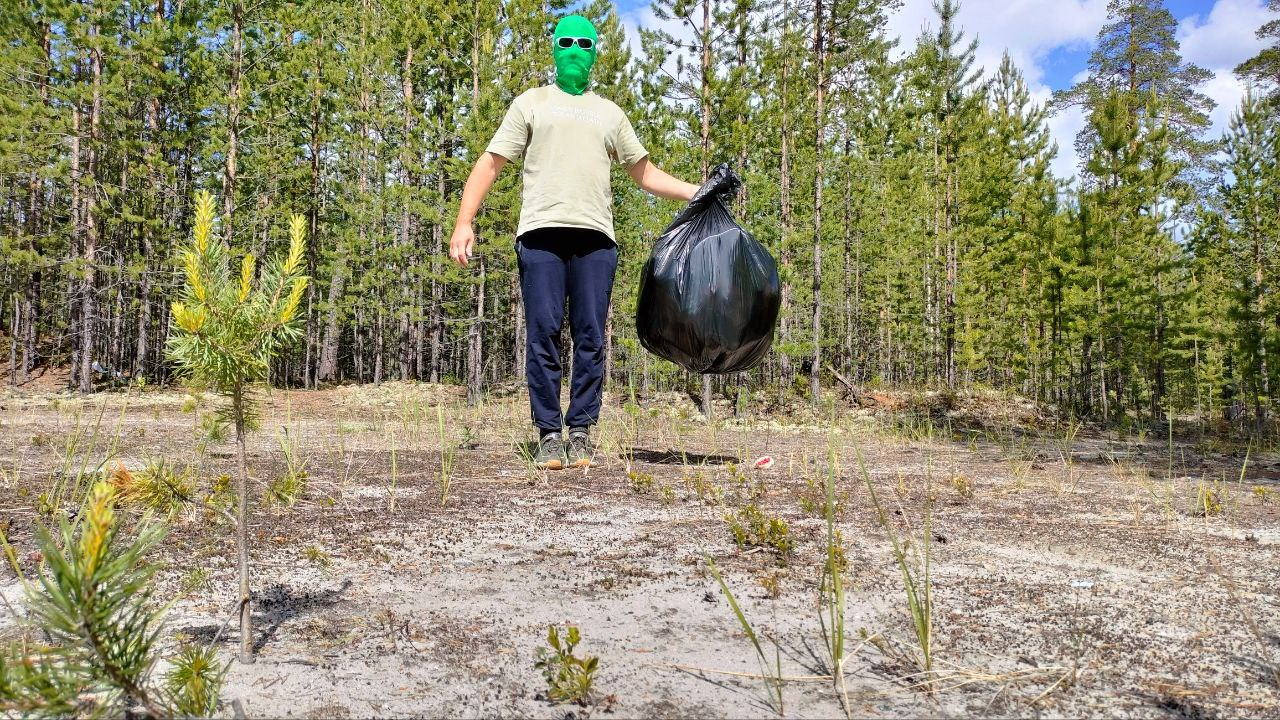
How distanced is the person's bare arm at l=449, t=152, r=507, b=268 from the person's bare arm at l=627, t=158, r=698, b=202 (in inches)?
26.4

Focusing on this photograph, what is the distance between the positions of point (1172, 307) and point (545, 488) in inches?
618

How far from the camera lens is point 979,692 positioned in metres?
0.97

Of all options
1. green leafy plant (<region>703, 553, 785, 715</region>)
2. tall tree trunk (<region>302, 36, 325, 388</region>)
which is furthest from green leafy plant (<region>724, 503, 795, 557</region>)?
tall tree trunk (<region>302, 36, 325, 388</region>)

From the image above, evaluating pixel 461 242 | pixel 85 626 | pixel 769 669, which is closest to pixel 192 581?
pixel 85 626

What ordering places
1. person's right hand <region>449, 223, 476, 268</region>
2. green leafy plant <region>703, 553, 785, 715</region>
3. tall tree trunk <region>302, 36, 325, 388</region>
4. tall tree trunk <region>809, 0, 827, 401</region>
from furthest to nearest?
Result: tall tree trunk <region>302, 36, 325, 388</region>, tall tree trunk <region>809, 0, 827, 401</region>, person's right hand <region>449, 223, 476, 268</region>, green leafy plant <region>703, 553, 785, 715</region>

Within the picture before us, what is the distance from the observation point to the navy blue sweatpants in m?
3.10

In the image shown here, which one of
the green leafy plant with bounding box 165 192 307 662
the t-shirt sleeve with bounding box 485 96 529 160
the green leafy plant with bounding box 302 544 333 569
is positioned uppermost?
the t-shirt sleeve with bounding box 485 96 529 160

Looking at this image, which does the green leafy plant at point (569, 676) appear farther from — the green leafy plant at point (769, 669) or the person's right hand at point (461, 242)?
the person's right hand at point (461, 242)

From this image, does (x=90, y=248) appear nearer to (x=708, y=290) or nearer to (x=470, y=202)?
(x=470, y=202)

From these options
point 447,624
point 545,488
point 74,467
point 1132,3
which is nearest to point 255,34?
point 74,467

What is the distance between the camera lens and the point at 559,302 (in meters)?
3.14

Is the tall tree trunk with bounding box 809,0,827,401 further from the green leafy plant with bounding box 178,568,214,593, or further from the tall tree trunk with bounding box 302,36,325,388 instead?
the tall tree trunk with bounding box 302,36,325,388

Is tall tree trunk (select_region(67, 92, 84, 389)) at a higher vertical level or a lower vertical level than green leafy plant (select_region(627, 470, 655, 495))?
higher

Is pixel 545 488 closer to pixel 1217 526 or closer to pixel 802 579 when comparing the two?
pixel 802 579
